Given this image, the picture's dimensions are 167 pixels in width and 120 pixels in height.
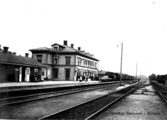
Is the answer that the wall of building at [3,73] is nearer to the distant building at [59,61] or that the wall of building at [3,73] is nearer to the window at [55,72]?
the distant building at [59,61]

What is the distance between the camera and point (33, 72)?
32.0 m

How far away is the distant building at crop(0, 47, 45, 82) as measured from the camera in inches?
982

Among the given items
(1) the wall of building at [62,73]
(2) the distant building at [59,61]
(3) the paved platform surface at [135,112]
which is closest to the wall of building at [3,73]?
(2) the distant building at [59,61]

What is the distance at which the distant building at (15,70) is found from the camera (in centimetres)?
2495

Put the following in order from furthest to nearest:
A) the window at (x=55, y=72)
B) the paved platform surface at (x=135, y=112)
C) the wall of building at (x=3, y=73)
A: 1. the window at (x=55, y=72)
2. the wall of building at (x=3, y=73)
3. the paved platform surface at (x=135, y=112)

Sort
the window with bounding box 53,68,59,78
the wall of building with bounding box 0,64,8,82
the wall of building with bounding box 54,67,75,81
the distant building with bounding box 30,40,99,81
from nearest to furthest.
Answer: the wall of building with bounding box 0,64,8,82
the wall of building with bounding box 54,67,75,81
the distant building with bounding box 30,40,99,81
the window with bounding box 53,68,59,78

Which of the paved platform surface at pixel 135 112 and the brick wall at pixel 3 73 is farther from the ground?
the brick wall at pixel 3 73

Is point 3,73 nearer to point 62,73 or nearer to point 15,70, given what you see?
point 15,70

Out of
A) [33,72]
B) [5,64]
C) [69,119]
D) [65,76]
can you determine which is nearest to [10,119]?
[69,119]

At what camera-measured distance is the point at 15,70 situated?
26984 mm

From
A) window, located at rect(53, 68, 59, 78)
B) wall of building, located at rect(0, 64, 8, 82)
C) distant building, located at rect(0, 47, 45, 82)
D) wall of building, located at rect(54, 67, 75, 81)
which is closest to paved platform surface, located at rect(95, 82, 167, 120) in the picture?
distant building, located at rect(0, 47, 45, 82)

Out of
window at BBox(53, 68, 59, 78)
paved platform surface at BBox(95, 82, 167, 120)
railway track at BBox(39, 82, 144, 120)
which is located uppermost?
window at BBox(53, 68, 59, 78)

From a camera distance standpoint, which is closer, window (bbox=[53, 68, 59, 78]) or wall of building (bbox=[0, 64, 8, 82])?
wall of building (bbox=[0, 64, 8, 82])

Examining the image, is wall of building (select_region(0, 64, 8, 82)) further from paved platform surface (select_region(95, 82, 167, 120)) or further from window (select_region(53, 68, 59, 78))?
paved platform surface (select_region(95, 82, 167, 120))
